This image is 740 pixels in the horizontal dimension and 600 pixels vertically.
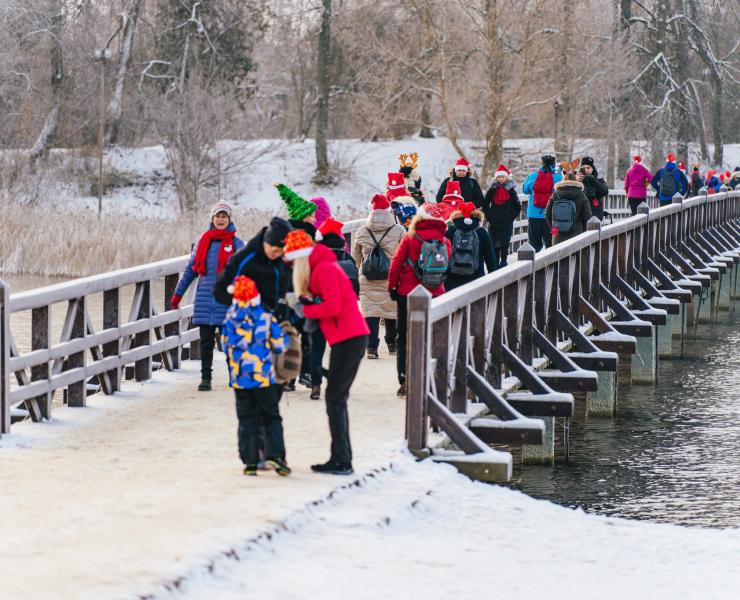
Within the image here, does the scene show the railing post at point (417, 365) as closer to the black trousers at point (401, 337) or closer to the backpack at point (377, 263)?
the black trousers at point (401, 337)

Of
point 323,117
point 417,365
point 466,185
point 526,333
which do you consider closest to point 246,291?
point 417,365

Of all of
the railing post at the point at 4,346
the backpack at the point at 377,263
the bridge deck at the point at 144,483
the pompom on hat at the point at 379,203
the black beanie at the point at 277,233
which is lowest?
the bridge deck at the point at 144,483

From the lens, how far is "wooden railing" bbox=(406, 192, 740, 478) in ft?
32.9

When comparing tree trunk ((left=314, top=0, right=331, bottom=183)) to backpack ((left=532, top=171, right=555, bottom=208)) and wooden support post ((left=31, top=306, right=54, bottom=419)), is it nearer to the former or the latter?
backpack ((left=532, top=171, right=555, bottom=208))

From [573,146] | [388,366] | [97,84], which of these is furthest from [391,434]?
[97,84]

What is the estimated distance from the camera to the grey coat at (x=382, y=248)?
13.0 m

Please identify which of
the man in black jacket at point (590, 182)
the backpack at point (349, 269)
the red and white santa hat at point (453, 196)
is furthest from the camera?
the man in black jacket at point (590, 182)

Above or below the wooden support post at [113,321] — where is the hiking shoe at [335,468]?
below

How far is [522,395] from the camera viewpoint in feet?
42.3

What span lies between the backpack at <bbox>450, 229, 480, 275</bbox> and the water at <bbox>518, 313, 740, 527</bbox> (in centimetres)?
204

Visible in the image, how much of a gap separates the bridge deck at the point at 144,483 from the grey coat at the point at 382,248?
0.76 m

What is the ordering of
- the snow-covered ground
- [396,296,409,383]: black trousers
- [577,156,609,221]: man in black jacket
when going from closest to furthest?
[396,296,409,383]: black trousers, [577,156,609,221]: man in black jacket, the snow-covered ground

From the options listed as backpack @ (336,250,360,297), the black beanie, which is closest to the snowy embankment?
the black beanie

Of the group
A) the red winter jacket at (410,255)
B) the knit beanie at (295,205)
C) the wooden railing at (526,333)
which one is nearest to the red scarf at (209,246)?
the knit beanie at (295,205)
